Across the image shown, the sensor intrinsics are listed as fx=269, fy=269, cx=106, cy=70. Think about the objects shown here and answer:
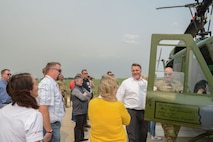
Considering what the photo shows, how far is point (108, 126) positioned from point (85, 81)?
4282 millimetres

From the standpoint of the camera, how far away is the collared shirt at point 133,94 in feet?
16.7

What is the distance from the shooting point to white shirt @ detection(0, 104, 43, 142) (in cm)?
198

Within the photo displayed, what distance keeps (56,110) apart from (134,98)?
6.05 feet

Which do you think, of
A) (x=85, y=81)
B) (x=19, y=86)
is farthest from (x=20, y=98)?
(x=85, y=81)

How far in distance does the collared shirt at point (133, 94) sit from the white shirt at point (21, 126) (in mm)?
3190

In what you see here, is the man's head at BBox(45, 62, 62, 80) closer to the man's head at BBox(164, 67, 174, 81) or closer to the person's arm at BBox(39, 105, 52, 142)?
the person's arm at BBox(39, 105, 52, 142)

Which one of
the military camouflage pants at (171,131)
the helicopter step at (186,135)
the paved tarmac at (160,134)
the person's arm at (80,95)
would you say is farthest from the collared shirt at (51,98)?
the helicopter step at (186,135)

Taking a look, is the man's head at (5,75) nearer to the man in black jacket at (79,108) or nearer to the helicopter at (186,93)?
the man in black jacket at (79,108)

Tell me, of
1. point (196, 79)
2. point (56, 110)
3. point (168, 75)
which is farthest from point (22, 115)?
point (196, 79)

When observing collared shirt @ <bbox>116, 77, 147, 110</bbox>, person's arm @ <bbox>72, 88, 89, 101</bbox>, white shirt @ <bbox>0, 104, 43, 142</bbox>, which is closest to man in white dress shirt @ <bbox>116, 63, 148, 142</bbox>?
collared shirt @ <bbox>116, 77, 147, 110</bbox>

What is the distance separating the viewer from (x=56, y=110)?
3723mm

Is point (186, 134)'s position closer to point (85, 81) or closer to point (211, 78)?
point (85, 81)

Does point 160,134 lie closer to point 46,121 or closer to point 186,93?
point 186,93

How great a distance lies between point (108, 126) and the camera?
2994mm
